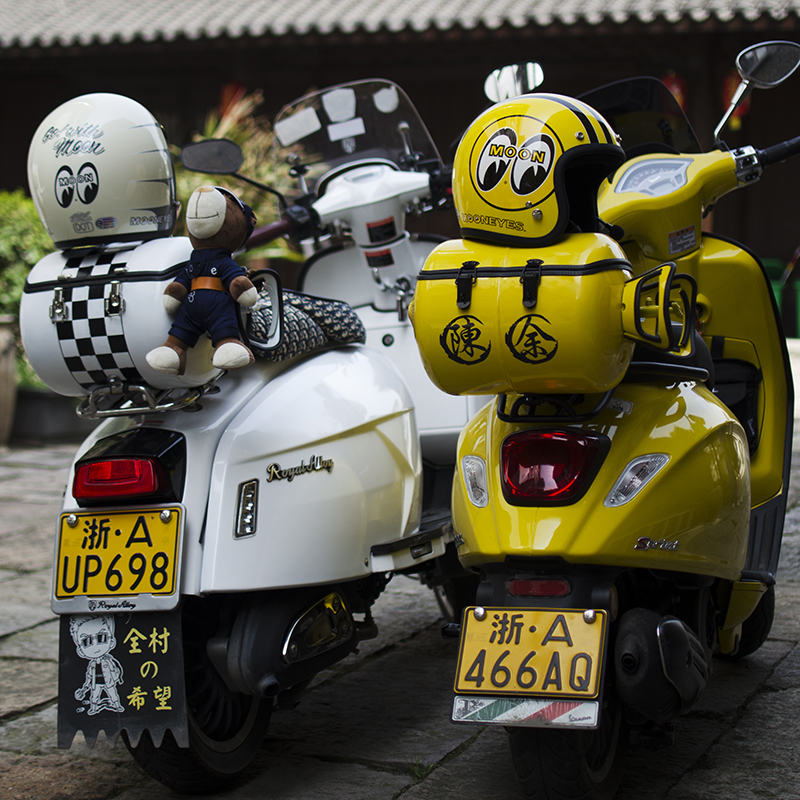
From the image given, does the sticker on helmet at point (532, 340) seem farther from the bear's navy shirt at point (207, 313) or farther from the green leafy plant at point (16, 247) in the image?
the green leafy plant at point (16, 247)

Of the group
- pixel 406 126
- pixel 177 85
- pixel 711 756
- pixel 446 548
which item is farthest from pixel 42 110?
pixel 711 756

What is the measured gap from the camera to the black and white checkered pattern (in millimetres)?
2045

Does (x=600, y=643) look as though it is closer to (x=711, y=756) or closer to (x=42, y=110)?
(x=711, y=756)

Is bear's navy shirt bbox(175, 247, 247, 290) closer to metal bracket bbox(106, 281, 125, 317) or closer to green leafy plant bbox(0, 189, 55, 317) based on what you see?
metal bracket bbox(106, 281, 125, 317)

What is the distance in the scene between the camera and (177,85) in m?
12.4

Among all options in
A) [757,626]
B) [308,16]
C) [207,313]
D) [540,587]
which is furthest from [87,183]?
[308,16]

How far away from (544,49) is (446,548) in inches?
327

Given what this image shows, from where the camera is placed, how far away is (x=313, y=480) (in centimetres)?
225

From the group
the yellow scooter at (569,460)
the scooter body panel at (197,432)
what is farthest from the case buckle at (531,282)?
the scooter body panel at (197,432)

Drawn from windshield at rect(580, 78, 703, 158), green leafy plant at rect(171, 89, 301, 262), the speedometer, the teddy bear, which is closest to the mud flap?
the teddy bear

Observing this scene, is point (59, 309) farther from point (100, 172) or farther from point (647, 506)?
point (647, 506)

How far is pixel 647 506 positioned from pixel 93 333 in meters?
1.13

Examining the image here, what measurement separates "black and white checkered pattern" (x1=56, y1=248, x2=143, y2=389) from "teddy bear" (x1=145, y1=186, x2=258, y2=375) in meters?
0.11

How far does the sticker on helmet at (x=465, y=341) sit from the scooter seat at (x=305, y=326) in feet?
1.58
